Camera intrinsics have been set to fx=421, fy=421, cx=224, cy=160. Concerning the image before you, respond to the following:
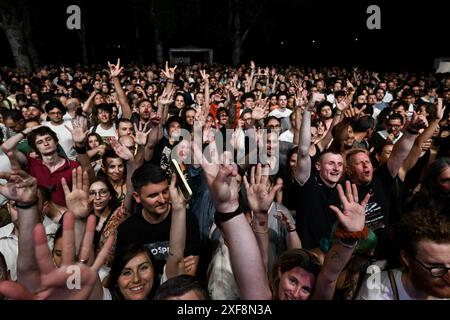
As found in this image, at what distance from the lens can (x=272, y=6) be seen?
33.2 meters

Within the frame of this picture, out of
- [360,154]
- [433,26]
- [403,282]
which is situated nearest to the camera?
[403,282]

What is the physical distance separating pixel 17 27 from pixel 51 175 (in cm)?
1910

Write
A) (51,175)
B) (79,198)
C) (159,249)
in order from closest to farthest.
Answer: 1. (79,198)
2. (159,249)
3. (51,175)

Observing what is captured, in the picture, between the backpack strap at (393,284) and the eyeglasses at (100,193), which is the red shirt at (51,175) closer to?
the eyeglasses at (100,193)

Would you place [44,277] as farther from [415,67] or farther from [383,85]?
[415,67]

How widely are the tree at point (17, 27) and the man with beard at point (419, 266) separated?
21.6 m

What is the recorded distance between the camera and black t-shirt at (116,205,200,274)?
9.23 feet

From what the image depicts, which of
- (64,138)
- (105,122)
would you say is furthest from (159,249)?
(105,122)

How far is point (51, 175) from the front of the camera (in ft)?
13.6

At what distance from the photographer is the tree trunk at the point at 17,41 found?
2005 cm

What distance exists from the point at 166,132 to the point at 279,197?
245 cm

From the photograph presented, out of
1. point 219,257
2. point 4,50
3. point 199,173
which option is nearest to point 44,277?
point 219,257

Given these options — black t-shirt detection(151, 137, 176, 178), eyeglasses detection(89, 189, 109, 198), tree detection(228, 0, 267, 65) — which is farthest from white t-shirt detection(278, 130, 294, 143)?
tree detection(228, 0, 267, 65)

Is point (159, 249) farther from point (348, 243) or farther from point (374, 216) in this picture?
point (374, 216)
